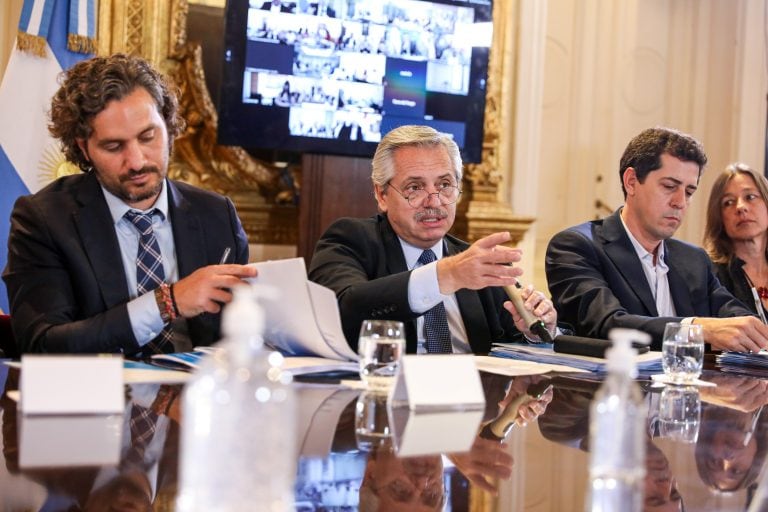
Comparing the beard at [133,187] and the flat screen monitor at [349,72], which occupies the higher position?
the flat screen monitor at [349,72]

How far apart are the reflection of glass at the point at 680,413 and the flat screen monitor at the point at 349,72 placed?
3326 mm

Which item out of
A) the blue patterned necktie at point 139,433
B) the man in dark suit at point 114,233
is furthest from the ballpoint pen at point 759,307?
the blue patterned necktie at point 139,433

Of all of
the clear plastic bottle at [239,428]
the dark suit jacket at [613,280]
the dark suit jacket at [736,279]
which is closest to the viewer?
the clear plastic bottle at [239,428]

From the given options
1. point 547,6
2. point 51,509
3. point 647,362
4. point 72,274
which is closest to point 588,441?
point 51,509

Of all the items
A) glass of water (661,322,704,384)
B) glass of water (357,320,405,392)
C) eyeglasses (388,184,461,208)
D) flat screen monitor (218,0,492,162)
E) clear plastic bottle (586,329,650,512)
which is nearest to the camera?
clear plastic bottle (586,329,650,512)

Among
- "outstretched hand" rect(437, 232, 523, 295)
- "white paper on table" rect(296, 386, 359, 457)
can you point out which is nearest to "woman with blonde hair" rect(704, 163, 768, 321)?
"outstretched hand" rect(437, 232, 523, 295)

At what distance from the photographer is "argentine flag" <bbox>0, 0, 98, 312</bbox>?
4.55m

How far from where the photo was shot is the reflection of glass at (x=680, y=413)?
1.52 metres

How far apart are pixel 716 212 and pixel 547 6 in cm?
260

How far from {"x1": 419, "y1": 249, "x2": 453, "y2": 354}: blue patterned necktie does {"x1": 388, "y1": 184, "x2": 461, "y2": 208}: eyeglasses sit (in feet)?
0.98

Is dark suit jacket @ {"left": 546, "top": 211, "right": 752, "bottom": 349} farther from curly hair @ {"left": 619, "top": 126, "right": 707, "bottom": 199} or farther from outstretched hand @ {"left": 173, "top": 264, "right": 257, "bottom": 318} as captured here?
outstretched hand @ {"left": 173, "top": 264, "right": 257, "bottom": 318}

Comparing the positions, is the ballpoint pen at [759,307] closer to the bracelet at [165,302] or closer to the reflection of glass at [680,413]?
the reflection of glass at [680,413]

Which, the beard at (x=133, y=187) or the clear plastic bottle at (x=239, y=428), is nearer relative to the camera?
the clear plastic bottle at (x=239, y=428)

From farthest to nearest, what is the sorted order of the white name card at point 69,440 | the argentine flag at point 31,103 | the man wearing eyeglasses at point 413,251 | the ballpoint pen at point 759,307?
1. the argentine flag at point 31,103
2. the ballpoint pen at point 759,307
3. the man wearing eyeglasses at point 413,251
4. the white name card at point 69,440
